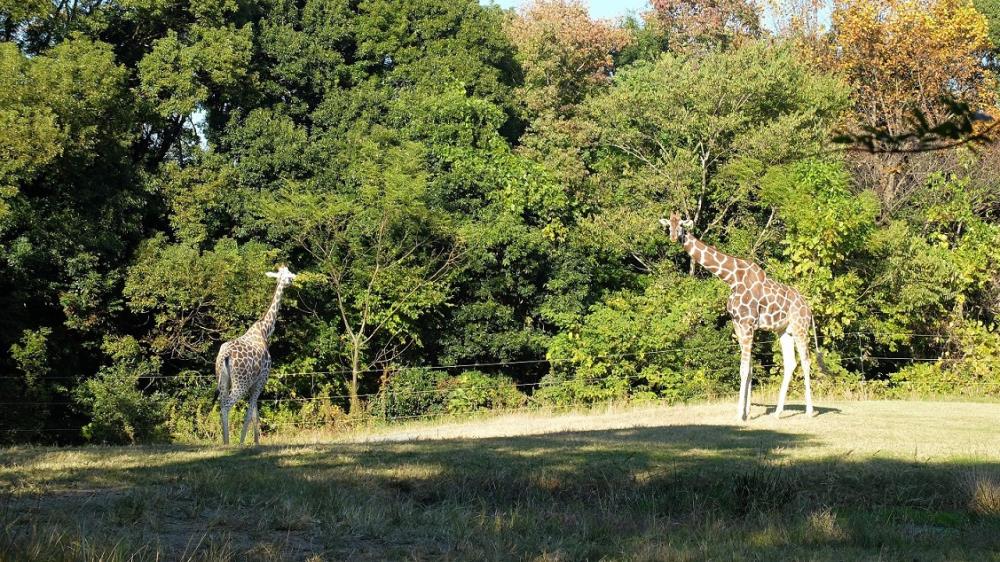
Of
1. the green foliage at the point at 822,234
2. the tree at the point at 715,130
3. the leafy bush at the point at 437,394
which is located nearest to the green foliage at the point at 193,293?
the leafy bush at the point at 437,394

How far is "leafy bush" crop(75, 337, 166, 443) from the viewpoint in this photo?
23.0m

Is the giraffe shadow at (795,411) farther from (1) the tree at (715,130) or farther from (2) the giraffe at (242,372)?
(1) the tree at (715,130)

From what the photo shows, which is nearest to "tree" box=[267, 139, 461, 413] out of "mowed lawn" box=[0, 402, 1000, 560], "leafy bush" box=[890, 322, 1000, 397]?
"leafy bush" box=[890, 322, 1000, 397]

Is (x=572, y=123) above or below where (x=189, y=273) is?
above

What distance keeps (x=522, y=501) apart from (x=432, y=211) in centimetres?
1922

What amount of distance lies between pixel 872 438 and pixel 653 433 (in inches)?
114

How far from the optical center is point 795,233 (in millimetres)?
28125

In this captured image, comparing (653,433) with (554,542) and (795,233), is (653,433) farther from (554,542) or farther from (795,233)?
(795,233)

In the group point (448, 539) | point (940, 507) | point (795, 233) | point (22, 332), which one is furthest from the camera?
point (795, 233)

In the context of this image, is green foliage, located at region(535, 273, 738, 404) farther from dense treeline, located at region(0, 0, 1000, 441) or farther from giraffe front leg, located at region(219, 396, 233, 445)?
giraffe front leg, located at region(219, 396, 233, 445)

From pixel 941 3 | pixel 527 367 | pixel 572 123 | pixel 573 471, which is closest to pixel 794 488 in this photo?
pixel 573 471

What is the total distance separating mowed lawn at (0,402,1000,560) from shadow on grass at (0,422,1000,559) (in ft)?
0.08

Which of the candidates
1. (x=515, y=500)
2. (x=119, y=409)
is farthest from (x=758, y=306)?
(x=119, y=409)

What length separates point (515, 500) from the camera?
966cm
